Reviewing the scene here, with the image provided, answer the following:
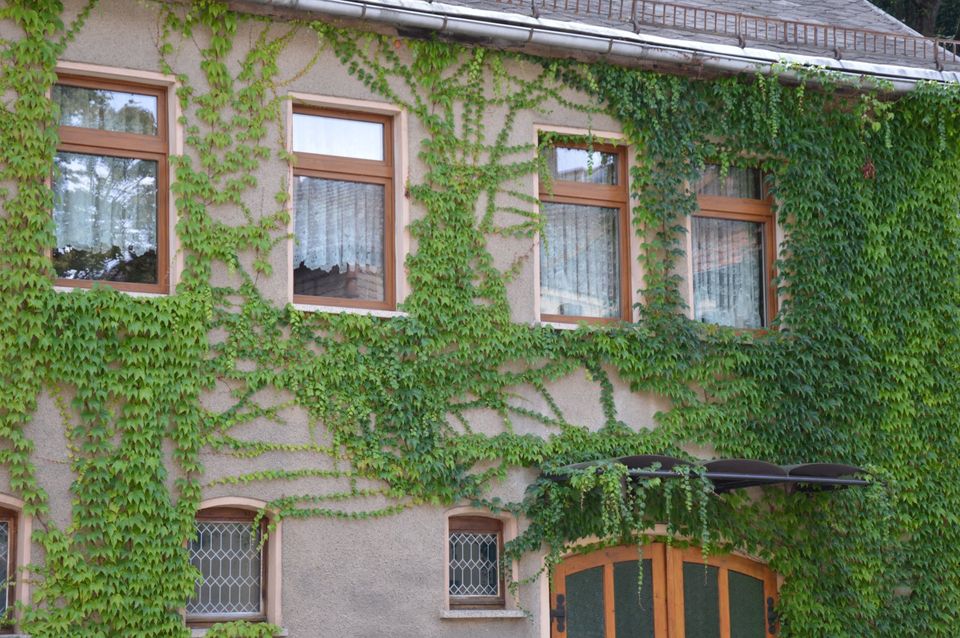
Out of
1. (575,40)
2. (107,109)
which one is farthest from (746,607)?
(107,109)

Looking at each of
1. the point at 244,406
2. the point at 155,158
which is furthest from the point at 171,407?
the point at 155,158

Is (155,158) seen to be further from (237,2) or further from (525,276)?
(525,276)

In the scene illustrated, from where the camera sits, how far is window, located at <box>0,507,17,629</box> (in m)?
11.0

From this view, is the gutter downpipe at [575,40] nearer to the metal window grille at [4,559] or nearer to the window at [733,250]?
the window at [733,250]

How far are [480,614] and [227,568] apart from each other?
219 cm

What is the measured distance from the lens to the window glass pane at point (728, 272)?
14.4 m

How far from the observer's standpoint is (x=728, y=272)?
47.8 feet

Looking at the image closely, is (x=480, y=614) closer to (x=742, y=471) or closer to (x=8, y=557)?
(x=742, y=471)

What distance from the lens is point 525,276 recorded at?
43.6ft

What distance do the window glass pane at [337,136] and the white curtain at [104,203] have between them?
1.39 meters

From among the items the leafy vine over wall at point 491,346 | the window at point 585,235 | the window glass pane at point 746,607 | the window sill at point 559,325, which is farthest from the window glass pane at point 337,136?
the window glass pane at point 746,607

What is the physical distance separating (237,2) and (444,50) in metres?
1.95

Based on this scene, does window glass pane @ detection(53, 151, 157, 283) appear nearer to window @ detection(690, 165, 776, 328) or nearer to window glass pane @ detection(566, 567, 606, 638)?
window glass pane @ detection(566, 567, 606, 638)

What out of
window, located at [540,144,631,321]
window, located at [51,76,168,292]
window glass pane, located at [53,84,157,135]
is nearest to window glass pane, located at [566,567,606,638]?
window, located at [540,144,631,321]
